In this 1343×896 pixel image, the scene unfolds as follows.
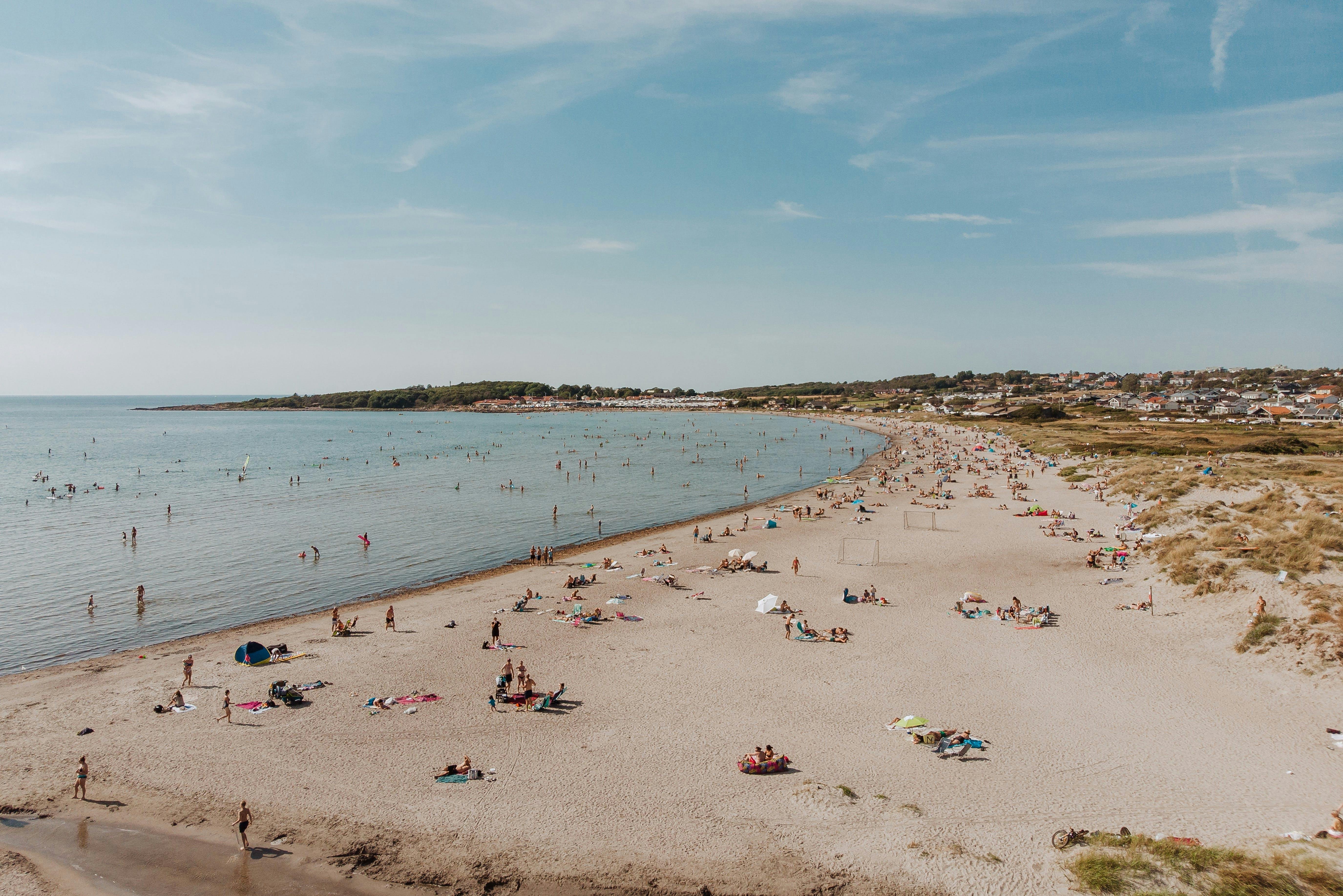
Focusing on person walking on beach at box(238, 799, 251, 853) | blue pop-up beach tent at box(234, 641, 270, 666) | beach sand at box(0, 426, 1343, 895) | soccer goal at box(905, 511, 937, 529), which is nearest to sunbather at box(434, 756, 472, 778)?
beach sand at box(0, 426, 1343, 895)

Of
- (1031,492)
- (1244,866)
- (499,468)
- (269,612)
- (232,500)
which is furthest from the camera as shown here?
(499,468)

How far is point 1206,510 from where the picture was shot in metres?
30.7

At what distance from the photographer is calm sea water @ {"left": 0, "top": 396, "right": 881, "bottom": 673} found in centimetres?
2636

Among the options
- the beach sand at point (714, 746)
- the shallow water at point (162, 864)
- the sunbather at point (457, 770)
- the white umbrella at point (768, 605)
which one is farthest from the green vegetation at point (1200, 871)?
the white umbrella at point (768, 605)

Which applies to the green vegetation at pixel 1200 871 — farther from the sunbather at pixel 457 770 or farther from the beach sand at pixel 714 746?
the sunbather at pixel 457 770

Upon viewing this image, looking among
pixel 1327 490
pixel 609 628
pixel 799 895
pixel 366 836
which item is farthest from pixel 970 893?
pixel 1327 490

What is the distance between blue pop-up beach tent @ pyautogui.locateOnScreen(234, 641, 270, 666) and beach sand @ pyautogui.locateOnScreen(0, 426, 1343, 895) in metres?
0.30

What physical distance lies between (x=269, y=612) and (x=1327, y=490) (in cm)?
4912

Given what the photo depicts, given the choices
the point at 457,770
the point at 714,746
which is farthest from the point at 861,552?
the point at 457,770

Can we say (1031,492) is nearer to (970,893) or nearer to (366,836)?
(970,893)

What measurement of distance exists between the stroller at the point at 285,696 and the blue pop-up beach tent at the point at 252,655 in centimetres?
294

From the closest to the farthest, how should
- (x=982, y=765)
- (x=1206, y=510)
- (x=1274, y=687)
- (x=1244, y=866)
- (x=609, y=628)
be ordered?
(x=1244, y=866) → (x=982, y=765) → (x=1274, y=687) → (x=609, y=628) → (x=1206, y=510)

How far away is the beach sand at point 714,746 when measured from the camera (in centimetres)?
1145

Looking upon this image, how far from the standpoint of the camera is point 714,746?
1480 cm
